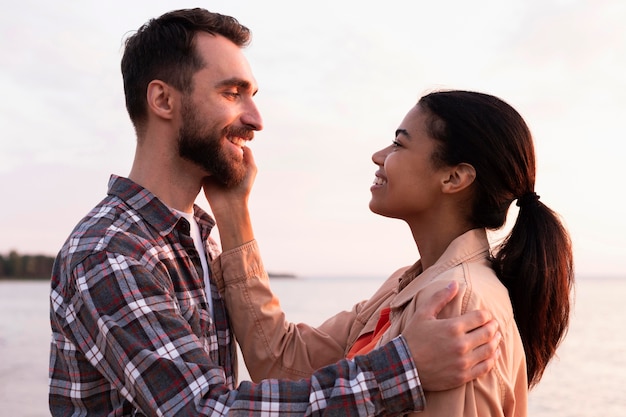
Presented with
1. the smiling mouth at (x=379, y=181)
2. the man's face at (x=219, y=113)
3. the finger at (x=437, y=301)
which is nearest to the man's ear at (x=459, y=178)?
the smiling mouth at (x=379, y=181)

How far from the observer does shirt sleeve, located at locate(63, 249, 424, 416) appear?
73.0 inches

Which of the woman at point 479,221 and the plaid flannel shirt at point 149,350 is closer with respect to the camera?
the plaid flannel shirt at point 149,350

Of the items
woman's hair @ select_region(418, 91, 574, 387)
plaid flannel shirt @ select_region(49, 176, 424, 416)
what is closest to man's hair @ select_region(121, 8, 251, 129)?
plaid flannel shirt @ select_region(49, 176, 424, 416)

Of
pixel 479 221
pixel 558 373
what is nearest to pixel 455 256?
pixel 479 221

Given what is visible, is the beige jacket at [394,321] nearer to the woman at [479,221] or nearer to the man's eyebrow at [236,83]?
the woman at [479,221]

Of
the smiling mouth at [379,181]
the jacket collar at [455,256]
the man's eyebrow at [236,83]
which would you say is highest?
the man's eyebrow at [236,83]

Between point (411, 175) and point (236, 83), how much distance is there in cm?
76

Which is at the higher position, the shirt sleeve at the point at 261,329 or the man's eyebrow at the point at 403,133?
the man's eyebrow at the point at 403,133

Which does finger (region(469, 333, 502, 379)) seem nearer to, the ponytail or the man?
the man

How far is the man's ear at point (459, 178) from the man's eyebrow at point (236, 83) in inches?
33.5

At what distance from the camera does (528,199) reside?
7.73ft

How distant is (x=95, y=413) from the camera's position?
6.93 feet

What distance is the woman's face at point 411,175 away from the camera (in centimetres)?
235

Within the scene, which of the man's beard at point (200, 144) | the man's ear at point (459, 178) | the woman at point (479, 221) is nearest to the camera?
the woman at point (479, 221)
